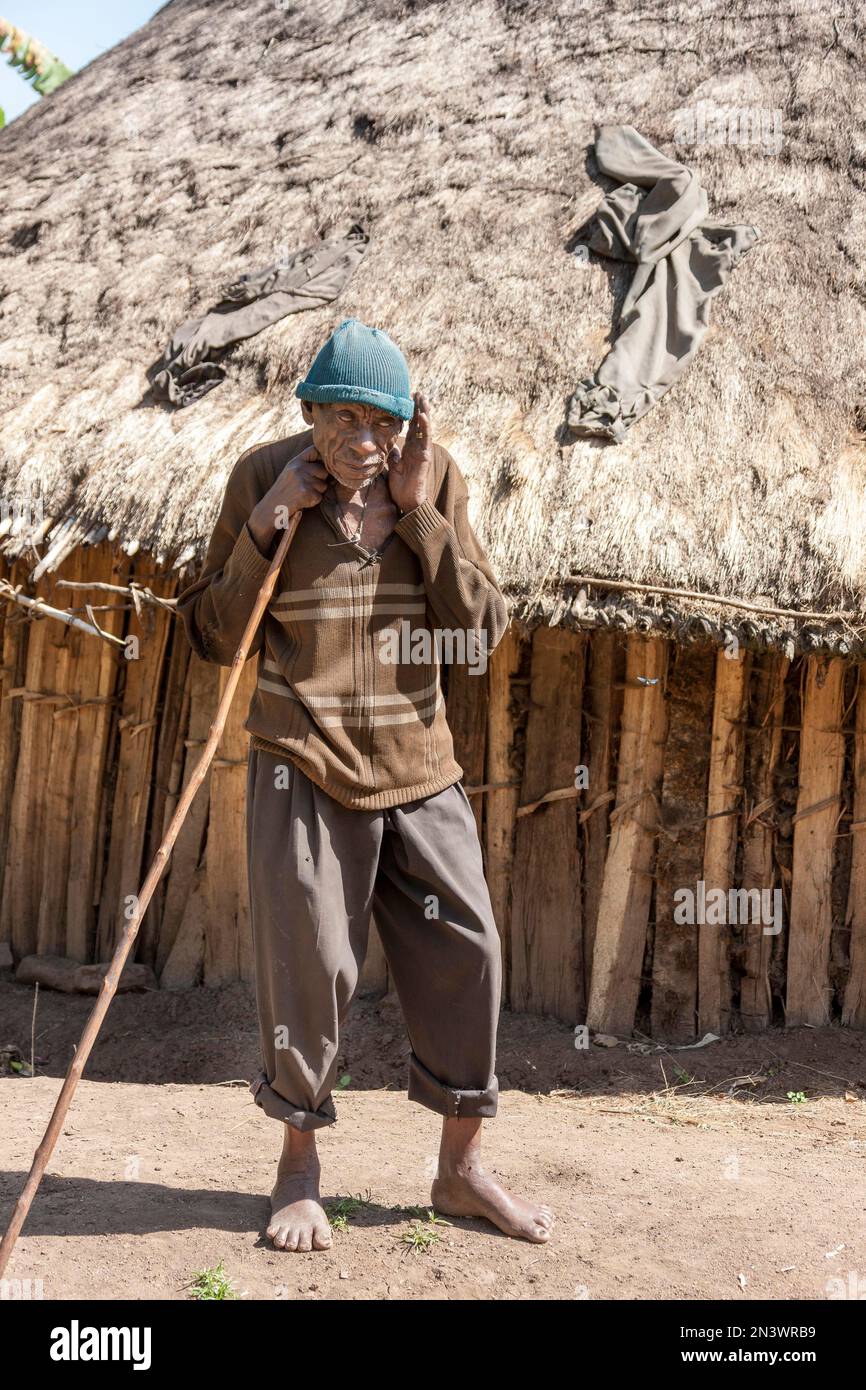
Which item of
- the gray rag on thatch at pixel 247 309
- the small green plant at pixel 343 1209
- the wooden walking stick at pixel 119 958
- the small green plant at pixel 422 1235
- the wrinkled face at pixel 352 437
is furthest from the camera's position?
the gray rag on thatch at pixel 247 309

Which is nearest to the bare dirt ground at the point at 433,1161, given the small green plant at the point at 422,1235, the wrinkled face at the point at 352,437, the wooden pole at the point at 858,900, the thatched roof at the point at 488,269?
the small green plant at the point at 422,1235

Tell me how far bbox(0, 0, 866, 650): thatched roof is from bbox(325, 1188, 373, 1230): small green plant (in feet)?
6.49

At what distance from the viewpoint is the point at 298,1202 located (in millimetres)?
2955

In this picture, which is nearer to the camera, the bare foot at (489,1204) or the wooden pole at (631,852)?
the bare foot at (489,1204)

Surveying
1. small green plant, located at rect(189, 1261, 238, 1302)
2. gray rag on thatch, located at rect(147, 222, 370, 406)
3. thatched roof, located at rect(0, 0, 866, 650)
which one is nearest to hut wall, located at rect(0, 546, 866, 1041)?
thatched roof, located at rect(0, 0, 866, 650)

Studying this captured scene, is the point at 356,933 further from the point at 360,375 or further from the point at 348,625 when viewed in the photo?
the point at 360,375

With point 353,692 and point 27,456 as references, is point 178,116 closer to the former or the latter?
point 27,456

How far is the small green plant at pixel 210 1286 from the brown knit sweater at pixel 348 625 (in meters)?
1.02

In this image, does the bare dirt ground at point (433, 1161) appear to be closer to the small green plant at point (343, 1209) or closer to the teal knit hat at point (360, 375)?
the small green plant at point (343, 1209)

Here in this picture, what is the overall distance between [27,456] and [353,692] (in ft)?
10.2

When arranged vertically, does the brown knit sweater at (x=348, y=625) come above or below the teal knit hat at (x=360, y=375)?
below

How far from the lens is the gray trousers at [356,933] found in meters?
2.82

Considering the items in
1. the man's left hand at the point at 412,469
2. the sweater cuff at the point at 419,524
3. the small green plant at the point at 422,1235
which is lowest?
the small green plant at the point at 422,1235

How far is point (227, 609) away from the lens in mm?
2885
